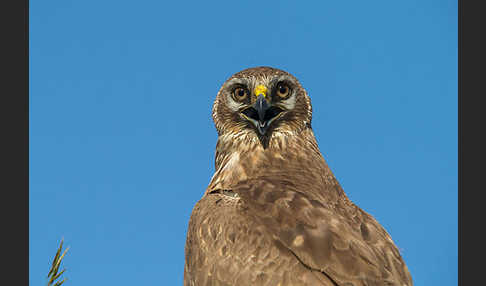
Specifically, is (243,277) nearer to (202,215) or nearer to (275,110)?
(202,215)

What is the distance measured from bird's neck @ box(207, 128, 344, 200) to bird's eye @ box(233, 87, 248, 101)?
16.8 inches

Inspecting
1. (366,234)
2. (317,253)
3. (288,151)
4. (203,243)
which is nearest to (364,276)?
(317,253)

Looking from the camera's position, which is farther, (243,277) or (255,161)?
(255,161)

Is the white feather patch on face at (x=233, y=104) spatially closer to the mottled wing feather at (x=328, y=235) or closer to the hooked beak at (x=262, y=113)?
the hooked beak at (x=262, y=113)

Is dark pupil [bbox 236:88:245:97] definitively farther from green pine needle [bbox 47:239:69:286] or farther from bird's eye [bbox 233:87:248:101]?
green pine needle [bbox 47:239:69:286]

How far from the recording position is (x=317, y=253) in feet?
15.4

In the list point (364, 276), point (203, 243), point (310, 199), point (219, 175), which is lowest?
point (364, 276)

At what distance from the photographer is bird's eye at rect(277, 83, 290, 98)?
638cm

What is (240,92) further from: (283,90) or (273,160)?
(273,160)

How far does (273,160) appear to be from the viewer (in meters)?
6.23

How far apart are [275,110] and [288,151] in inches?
19.6

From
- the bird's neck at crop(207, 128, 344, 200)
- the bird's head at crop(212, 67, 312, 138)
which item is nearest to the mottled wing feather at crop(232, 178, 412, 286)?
the bird's neck at crop(207, 128, 344, 200)

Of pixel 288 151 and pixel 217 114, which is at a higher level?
pixel 217 114

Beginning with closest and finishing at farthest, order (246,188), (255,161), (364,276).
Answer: (364,276), (246,188), (255,161)
